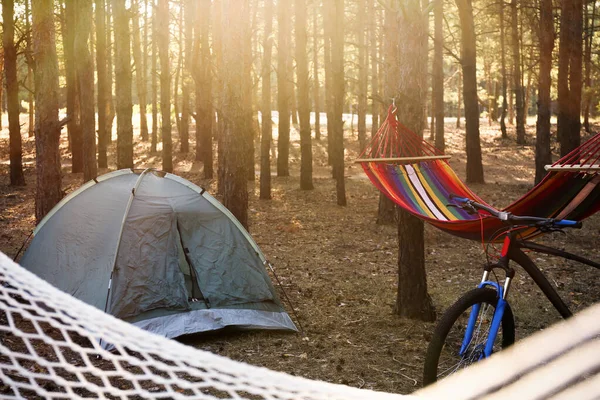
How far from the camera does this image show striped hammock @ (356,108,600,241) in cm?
423

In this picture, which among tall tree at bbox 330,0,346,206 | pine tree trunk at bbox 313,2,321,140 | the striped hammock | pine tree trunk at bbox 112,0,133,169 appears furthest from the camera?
pine tree trunk at bbox 313,2,321,140

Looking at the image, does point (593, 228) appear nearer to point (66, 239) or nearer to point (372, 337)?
point (372, 337)

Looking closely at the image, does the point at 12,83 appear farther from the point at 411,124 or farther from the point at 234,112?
the point at 411,124

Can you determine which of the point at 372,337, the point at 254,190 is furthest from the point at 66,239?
the point at 254,190

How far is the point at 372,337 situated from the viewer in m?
5.55

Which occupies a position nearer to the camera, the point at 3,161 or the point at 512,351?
the point at 512,351

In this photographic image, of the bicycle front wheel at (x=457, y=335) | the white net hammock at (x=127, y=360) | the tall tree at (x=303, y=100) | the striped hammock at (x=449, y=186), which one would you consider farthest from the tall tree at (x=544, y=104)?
the white net hammock at (x=127, y=360)

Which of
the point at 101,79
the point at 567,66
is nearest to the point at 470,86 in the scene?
the point at 567,66

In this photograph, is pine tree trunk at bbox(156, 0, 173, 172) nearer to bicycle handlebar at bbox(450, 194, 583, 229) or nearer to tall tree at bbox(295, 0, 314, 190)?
tall tree at bbox(295, 0, 314, 190)

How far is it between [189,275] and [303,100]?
9776mm

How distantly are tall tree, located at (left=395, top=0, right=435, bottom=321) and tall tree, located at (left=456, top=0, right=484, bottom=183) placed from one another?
381 inches

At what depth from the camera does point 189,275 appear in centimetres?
591

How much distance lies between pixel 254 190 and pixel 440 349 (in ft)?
39.3

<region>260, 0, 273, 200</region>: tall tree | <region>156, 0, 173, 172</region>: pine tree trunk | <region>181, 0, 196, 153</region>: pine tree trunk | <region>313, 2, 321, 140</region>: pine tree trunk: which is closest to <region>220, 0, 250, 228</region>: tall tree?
<region>260, 0, 273, 200</region>: tall tree
